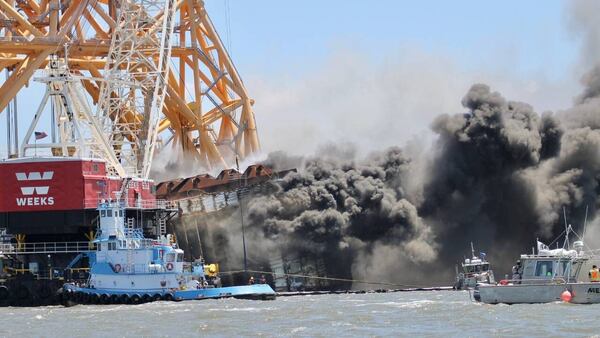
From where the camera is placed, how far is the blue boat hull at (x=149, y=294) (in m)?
89.6

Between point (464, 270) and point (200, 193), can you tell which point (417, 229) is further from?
point (200, 193)

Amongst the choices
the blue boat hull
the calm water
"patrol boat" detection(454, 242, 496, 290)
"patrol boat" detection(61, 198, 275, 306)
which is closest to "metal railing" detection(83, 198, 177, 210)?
"patrol boat" detection(61, 198, 275, 306)

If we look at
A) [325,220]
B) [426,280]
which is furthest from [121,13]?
[426,280]

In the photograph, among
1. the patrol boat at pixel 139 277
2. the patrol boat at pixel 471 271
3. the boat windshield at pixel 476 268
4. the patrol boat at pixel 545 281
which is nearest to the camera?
the patrol boat at pixel 545 281

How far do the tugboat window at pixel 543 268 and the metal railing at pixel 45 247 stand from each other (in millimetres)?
30531

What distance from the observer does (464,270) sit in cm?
9738

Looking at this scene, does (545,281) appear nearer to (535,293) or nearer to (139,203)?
(535,293)

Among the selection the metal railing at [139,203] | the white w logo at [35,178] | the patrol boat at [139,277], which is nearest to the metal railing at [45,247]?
the patrol boat at [139,277]

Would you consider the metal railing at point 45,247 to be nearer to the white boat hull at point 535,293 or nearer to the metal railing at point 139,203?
the metal railing at point 139,203

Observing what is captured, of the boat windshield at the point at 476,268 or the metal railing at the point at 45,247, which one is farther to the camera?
the boat windshield at the point at 476,268

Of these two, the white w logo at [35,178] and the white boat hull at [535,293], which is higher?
the white w logo at [35,178]

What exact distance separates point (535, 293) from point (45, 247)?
33.6 m

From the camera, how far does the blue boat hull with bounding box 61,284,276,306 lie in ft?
294

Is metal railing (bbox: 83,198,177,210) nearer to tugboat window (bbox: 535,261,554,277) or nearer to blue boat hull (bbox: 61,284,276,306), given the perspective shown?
blue boat hull (bbox: 61,284,276,306)
